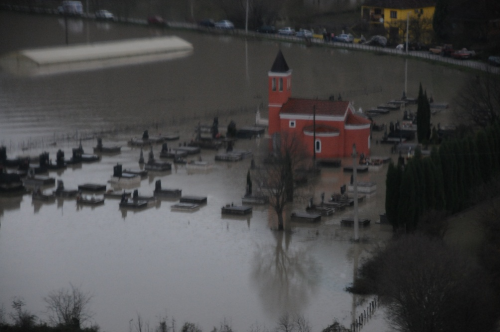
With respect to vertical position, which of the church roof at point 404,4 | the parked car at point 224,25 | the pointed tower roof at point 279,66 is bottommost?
the pointed tower roof at point 279,66

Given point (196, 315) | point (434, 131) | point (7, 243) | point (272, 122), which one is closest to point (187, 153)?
point (272, 122)

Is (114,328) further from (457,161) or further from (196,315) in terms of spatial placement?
(457,161)

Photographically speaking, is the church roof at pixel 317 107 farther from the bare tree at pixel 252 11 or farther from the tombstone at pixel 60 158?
the bare tree at pixel 252 11

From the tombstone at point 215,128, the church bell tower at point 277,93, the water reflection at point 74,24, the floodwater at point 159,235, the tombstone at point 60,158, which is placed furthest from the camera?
the tombstone at point 215,128

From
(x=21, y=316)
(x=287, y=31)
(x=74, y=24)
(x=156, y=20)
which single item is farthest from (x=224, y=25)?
(x=21, y=316)

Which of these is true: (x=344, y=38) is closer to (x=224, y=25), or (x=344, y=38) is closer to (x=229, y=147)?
(x=224, y=25)

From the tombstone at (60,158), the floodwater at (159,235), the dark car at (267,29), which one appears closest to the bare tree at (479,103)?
the floodwater at (159,235)
